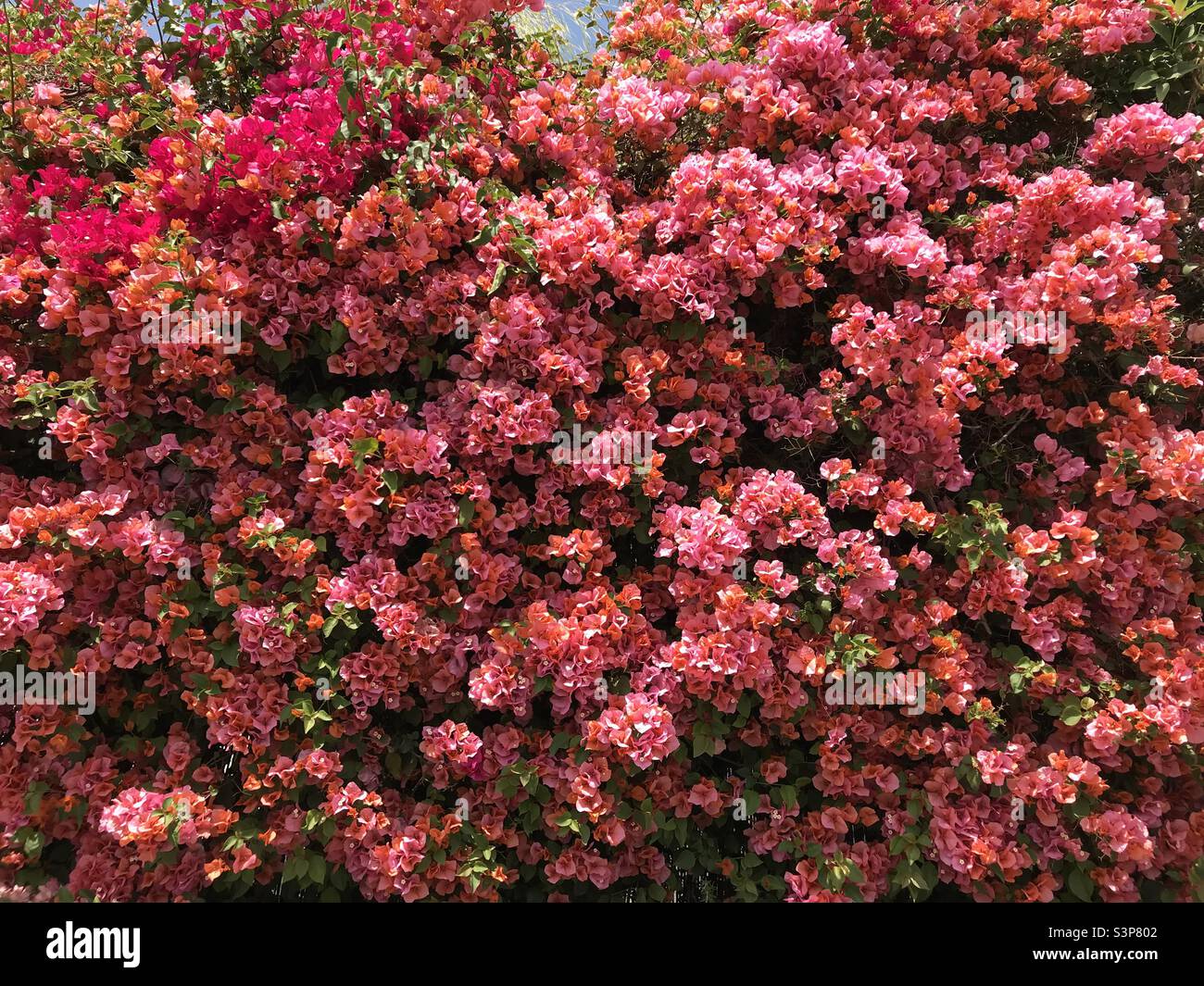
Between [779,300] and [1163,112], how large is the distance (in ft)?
4.69

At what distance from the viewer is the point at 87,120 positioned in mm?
2459

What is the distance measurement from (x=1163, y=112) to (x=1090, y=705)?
6.45 ft

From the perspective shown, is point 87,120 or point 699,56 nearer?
point 87,120

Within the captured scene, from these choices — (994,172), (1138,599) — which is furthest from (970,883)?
(994,172)

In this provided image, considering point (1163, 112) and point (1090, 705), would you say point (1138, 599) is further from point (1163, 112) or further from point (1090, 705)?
point (1163, 112)

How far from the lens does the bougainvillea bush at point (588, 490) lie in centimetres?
212

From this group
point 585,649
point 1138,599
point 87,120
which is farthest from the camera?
point 87,120

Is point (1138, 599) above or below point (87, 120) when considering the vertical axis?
below

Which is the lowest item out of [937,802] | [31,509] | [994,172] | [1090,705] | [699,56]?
[937,802]

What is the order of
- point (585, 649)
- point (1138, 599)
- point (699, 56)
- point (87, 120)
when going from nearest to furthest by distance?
point (585, 649), point (1138, 599), point (87, 120), point (699, 56)

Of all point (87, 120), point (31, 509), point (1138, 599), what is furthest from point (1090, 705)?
point (87, 120)

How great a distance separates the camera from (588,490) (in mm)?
2301

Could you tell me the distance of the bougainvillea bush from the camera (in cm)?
212

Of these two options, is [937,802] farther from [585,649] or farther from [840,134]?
[840,134]
